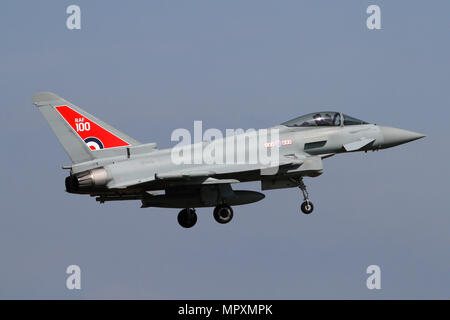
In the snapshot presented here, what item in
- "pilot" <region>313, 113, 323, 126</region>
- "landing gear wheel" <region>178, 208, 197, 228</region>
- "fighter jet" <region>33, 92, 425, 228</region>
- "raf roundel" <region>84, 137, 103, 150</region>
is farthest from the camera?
"pilot" <region>313, 113, 323, 126</region>

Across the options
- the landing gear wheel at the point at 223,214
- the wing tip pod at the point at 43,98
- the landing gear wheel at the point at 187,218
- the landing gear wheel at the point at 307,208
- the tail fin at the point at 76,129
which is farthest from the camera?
the landing gear wheel at the point at 187,218

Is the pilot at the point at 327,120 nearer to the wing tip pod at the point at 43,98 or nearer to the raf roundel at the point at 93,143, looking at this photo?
the raf roundel at the point at 93,143

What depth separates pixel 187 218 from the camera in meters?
37.3

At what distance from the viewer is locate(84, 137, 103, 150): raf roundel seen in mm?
35281

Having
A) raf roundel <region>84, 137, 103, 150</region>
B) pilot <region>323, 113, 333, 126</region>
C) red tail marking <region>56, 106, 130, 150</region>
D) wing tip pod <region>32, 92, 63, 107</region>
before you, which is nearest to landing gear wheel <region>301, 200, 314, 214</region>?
pilot <region>323, 113, 333, 126</region>

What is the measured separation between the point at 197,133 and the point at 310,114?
392 cm

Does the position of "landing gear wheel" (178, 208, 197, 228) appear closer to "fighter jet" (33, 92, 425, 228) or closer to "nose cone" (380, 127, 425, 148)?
"fighter jet" (33, 92, 425, 228)

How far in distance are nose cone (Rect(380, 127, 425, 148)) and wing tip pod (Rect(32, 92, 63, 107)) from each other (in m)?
10.3

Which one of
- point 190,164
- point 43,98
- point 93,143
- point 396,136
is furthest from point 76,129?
point 396,136

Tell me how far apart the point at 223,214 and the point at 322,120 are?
4.40 metres

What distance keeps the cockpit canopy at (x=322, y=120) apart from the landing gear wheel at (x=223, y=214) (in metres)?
3.27

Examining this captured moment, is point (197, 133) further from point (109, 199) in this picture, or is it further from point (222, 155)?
point (109, 199)

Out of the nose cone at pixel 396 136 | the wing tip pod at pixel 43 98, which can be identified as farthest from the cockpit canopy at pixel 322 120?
the wing tip pod at pixel 43 98

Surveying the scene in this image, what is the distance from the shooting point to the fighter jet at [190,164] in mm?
34688
